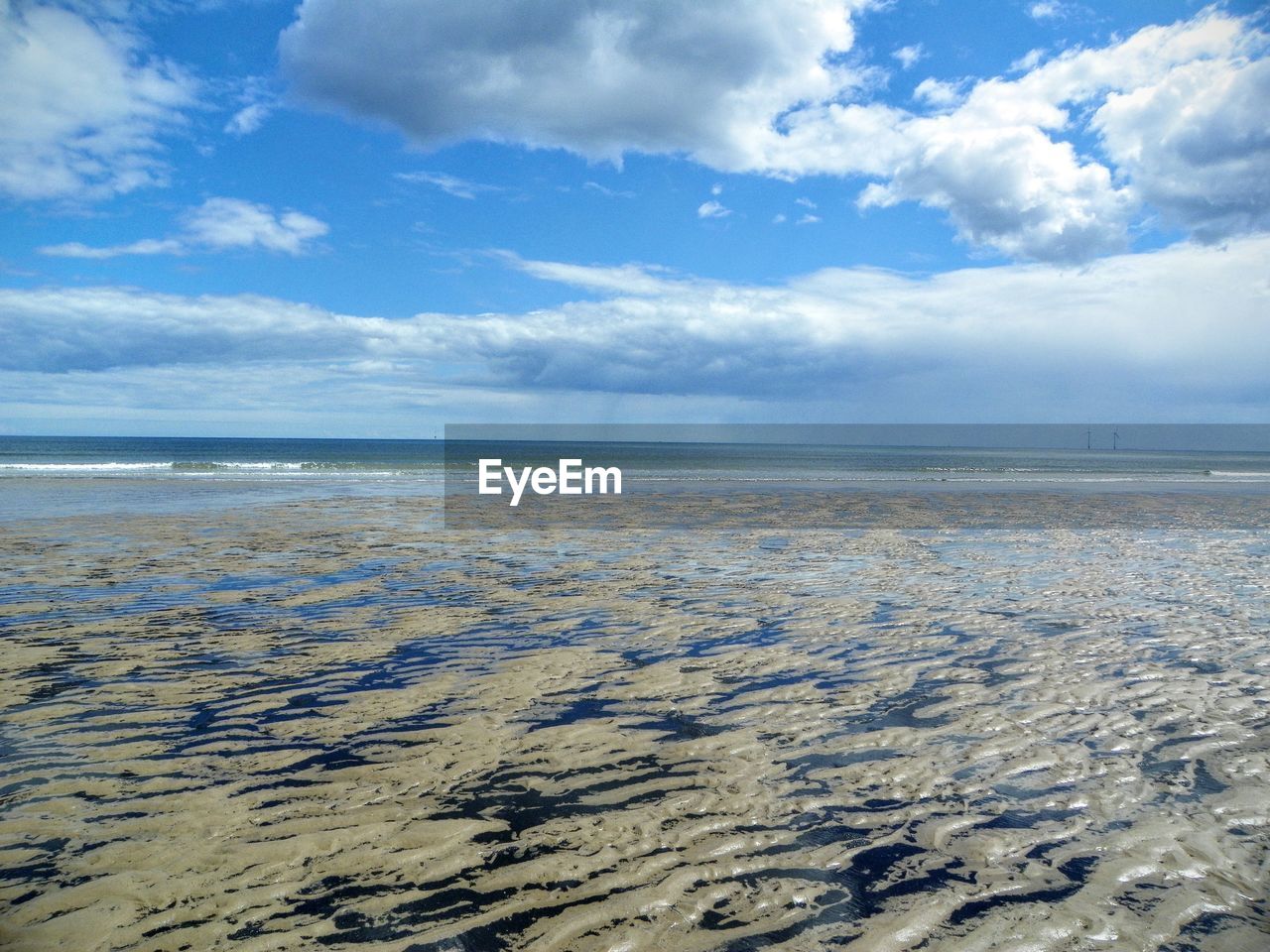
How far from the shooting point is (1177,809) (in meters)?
5.22

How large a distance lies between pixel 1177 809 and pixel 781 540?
14509 mm

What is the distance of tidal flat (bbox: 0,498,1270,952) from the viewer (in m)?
4.09

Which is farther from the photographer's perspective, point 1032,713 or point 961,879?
point 1032,713

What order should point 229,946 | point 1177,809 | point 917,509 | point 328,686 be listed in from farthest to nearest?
point 917,509, point 328,686, point 1177,809, point 229,946

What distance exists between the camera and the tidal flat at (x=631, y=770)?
4.09 metres

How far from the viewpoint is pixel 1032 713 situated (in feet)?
23.4

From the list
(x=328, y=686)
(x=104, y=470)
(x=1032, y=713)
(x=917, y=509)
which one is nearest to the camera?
(x=1032, y=713)

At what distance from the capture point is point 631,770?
5828 millimetres

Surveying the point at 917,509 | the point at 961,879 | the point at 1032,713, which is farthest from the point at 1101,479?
the point at 961,879

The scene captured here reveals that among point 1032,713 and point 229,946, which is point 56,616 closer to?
point 229,946

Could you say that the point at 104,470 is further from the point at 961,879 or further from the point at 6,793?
the point at 961,879

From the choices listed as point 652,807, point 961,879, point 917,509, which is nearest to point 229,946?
point 652,807

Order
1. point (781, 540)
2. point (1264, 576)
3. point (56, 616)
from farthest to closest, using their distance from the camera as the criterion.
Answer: point (781, 540)
point (1264, 576)
point (56, 616)

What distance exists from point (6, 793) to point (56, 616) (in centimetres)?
629
